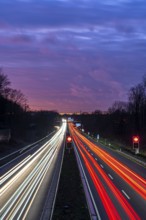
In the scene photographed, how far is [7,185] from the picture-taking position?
128 feet

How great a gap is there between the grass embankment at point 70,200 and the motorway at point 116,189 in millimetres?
689

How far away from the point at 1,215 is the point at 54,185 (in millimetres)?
13201

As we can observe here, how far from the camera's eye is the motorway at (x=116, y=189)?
87.7ft

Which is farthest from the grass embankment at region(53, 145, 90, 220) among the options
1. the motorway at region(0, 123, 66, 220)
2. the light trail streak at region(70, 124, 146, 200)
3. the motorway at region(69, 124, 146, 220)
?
the light trail streak at region(70, 124, 146, 200)

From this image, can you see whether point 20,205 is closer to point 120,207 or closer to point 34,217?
point 34,217

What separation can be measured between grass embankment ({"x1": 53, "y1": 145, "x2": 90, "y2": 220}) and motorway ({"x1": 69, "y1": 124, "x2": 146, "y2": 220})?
69 centimetres

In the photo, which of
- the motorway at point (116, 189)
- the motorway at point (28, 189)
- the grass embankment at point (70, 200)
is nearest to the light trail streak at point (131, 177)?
the motorway at point (116, 189)

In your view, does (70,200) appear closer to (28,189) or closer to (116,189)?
(116,189)

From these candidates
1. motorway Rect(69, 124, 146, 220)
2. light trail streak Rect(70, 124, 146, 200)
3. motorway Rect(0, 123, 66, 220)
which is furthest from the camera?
light trail streak Rect(70, 124, 146, 200)

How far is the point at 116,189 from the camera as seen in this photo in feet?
118

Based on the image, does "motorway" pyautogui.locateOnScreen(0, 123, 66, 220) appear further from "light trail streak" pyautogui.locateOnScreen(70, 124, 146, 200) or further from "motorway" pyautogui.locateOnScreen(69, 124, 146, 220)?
"light trail streak" pyautogui.locateOnScreen(70, 124, 146, 200)

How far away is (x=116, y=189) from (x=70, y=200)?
220 inches

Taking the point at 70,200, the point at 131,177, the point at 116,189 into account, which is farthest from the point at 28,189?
the point at 131,177

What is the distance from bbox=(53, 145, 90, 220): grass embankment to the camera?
26.3m
